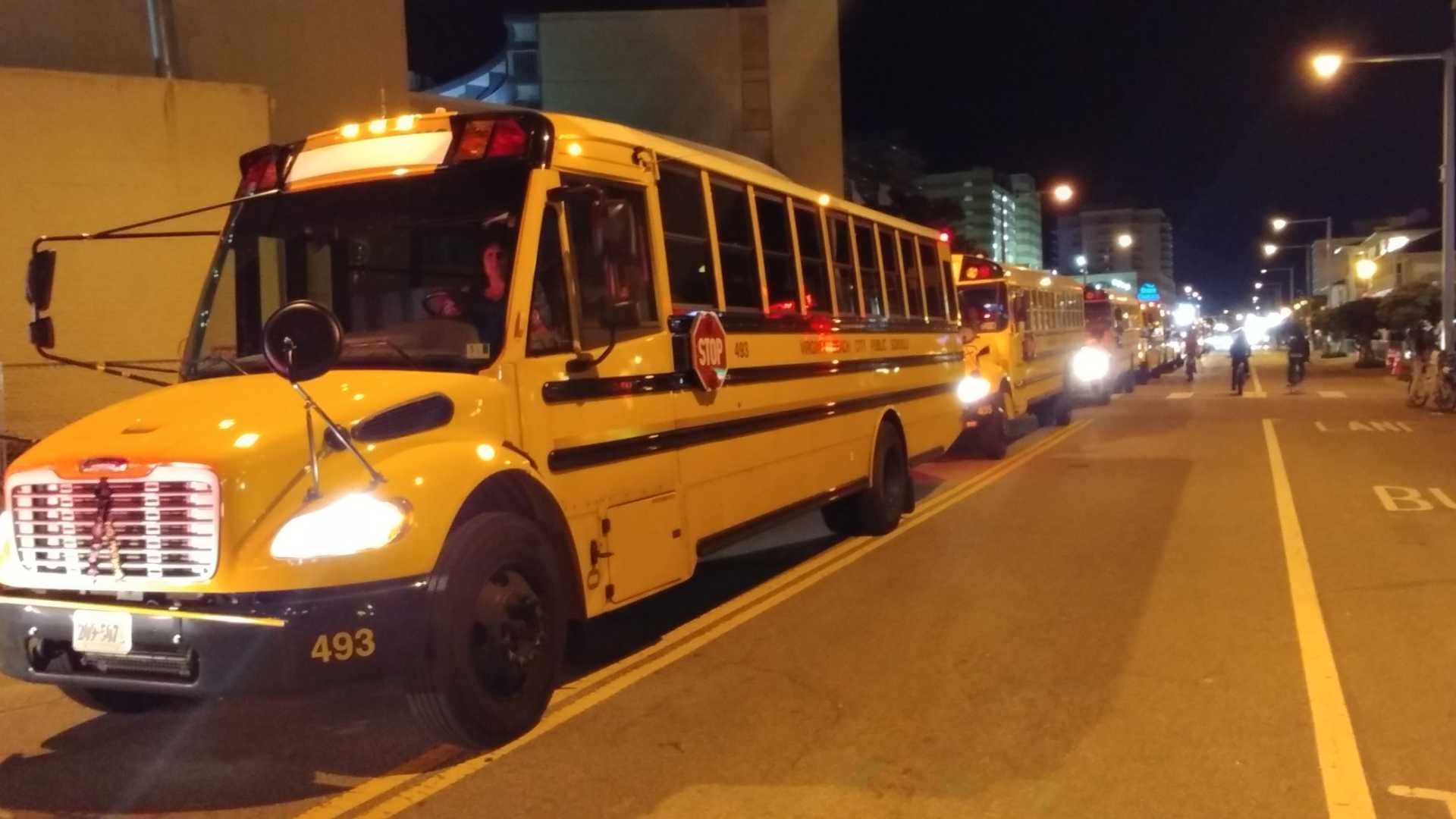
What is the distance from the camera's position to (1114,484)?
44.5 ft

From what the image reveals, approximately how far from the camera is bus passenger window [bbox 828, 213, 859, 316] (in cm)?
983

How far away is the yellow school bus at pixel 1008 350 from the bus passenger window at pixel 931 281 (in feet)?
3.11

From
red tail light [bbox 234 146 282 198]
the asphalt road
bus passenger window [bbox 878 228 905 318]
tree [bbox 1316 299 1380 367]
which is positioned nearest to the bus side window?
red tail light [bbox 234 146 282 198]

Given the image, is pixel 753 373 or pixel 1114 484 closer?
pixel 753 373

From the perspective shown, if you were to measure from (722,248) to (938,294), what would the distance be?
5.68m

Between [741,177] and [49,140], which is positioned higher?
[49,140]

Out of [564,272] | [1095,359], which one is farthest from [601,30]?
[564,272]

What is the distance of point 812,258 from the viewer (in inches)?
369

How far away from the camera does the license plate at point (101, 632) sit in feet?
15.4

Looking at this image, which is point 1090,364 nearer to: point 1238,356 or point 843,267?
point 1238,356

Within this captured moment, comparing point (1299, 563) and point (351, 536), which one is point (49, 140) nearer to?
point (351, 536)

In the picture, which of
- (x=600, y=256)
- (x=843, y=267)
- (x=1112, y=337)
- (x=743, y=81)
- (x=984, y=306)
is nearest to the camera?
(x=600, y=256)

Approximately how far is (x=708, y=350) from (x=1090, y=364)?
64.5 ft

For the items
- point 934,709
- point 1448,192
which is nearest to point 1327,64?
point 1448,192
